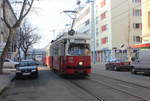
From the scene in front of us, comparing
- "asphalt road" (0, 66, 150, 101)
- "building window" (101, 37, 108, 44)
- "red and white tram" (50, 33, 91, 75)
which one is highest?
"building window" (101, 37, 108, 44)

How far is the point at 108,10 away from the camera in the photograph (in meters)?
65.0

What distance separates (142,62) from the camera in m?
25.0

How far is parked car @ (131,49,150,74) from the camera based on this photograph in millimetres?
24344

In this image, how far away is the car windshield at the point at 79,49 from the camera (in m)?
20.4

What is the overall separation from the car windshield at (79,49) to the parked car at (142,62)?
21.1 feet

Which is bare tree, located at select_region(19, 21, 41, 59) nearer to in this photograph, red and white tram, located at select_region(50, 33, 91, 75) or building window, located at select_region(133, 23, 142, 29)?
building window, located at select_region(133, 23, 142, 29)

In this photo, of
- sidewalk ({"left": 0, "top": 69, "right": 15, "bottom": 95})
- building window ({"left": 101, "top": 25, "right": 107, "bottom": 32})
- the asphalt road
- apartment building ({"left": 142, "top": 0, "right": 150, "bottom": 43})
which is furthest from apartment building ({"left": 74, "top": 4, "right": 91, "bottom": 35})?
the asphalt road

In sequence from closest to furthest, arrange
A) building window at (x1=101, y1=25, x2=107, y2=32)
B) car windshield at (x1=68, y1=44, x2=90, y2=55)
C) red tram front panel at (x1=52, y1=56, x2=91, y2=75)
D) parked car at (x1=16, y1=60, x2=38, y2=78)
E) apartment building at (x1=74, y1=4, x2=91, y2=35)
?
red tram front panel at (x1=52, y1=56, x2=91, y2=75), car windshield at (x1=68, y1=44, x2=90, y2=55), parked car at (x1=16, y1=60, x2=38, y2=78), building window at (x1=101, y1=25, x2=107, y2=32), apartment building at (x1=74, y1=4, x2=91, y2=35)

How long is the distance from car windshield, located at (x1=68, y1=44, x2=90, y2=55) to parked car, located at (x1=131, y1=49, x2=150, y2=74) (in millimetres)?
6444

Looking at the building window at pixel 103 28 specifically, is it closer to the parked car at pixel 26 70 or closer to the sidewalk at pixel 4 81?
the sidewalk at pixel 4 81

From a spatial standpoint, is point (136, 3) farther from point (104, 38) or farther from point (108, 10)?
point (104, 38)

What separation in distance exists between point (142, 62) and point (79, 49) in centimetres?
729

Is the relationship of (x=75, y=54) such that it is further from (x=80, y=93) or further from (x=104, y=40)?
(x=104, y=40)

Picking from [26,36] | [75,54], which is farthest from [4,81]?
[26,36]
